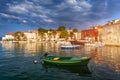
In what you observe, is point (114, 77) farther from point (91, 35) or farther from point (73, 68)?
point (91, 35)

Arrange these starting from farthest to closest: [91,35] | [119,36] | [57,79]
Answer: [91,35]
[119,36]
[57,79]

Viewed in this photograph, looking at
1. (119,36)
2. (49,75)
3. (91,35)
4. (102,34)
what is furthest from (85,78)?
(91,35)

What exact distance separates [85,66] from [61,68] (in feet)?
16.4

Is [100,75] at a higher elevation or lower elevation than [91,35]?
lower

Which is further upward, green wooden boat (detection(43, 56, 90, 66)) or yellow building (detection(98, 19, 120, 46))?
yellow building (detection(98, 19, 120, 46))

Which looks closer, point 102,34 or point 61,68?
point 61,68

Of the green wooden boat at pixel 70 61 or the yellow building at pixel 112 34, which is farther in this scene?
the yellow building at pixel 112 34

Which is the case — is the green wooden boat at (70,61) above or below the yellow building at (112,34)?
below

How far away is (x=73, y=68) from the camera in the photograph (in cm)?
3809

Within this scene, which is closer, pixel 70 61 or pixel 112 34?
pixel 70 61

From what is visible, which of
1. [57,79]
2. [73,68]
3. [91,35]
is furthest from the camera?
[91,35]

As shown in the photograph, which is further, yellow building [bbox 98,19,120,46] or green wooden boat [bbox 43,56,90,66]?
yellow building [bbox 98,19,120,46]

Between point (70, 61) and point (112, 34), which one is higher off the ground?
point (112, 34)

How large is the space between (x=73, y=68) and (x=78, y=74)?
5.13 m
